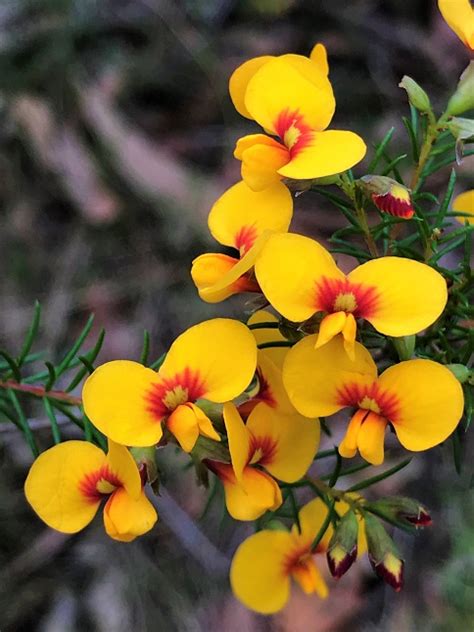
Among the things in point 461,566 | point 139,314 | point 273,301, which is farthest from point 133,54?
point 273,301

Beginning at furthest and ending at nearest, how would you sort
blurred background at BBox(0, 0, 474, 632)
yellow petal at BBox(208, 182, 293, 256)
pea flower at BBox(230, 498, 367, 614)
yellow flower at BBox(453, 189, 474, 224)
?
blurred background at BBox(0, 0, 474, 632), pea flower at BBox(230, 498, 367, 614), yellow flower at BBox(453, 189, 474, 224), yellow petal at BBox(208, 182, 293, 256)

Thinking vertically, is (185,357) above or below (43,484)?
above

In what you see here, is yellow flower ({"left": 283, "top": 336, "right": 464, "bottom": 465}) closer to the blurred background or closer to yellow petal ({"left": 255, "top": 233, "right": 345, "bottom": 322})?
Answer: yellow petal ({"left": 255, "top": 233, "right": 345, "bottom": 322})

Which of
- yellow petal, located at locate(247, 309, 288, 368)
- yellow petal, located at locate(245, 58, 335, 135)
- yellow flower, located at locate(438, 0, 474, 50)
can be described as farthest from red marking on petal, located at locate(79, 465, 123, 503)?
yellow flower, located at locate(438, 0, 474, 50)

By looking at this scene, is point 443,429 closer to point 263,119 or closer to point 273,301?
point 273,301

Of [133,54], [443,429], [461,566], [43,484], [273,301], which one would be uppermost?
[273,301]

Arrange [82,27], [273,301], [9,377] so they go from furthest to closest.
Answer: [82,27]
[9,377]
[273,301]
